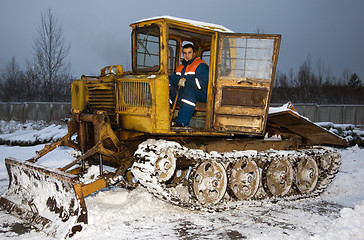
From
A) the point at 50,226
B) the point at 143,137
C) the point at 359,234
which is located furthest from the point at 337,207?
the point at 50,226

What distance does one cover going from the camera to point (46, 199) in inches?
209

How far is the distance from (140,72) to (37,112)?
622 inches

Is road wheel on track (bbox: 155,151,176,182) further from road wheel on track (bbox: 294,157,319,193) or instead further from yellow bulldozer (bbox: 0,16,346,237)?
road wheel on track (bbox: 294,157,319,193)

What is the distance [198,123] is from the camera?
20.1 feet

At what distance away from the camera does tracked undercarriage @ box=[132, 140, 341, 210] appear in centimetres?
530

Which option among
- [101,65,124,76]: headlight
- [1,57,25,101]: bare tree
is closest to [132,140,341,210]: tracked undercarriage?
[101,65,124,76]: headlight

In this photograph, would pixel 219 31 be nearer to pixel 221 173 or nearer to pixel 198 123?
pixel 198 123

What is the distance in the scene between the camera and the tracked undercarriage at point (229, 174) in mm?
5297

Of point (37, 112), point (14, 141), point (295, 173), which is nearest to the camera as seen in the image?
point (295, 173)

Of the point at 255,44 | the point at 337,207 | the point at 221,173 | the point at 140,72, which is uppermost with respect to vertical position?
the point at 255,44

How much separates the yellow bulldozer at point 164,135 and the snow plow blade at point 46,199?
17 mm

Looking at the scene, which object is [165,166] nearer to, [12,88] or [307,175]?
[307,175]

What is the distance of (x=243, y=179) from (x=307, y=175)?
188 centimetres

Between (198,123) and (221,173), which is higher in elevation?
(198,123)
